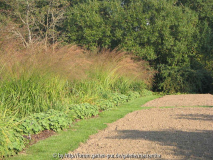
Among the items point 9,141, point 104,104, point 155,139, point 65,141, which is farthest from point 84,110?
point 9,141

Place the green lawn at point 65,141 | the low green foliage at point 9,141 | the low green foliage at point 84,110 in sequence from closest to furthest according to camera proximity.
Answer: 1. the low green foliage at point 9,141
2. the green lawn at point 65,141
3. the low green foliage at point 84,110

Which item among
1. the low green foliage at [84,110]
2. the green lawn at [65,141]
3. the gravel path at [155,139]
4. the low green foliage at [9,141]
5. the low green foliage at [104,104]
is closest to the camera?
the low green foliage at [9,141]

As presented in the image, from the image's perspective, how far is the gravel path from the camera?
5258 millimetres

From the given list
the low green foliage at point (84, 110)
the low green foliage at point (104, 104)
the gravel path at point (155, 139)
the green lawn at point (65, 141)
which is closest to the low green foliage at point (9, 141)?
the green lawn at point (65, 141)

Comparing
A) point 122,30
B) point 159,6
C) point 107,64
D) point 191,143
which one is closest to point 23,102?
point 191,143

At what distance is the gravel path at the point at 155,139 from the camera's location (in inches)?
207

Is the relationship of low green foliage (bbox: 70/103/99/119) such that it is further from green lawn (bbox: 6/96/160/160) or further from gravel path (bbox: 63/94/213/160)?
gravel path (bbox: 63/94/213/160)

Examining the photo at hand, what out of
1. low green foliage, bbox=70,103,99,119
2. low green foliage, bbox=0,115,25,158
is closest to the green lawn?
low green foliage, bbox=0,115,25,158

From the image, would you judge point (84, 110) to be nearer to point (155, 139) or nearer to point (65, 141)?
point (65, 141)

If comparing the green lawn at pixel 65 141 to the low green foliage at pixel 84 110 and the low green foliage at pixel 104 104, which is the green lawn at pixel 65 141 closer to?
the low green foliage at pixel 84 110

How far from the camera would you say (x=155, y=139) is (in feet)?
20.1

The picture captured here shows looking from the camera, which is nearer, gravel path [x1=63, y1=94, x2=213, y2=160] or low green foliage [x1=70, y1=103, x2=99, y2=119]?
gravel path [x1=63, y1=94, x2=213, y2=160]

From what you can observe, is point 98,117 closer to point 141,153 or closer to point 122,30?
point 141,153

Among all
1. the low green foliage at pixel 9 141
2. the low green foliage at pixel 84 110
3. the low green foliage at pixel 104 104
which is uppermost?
the low green foliage at pixel 9 141
